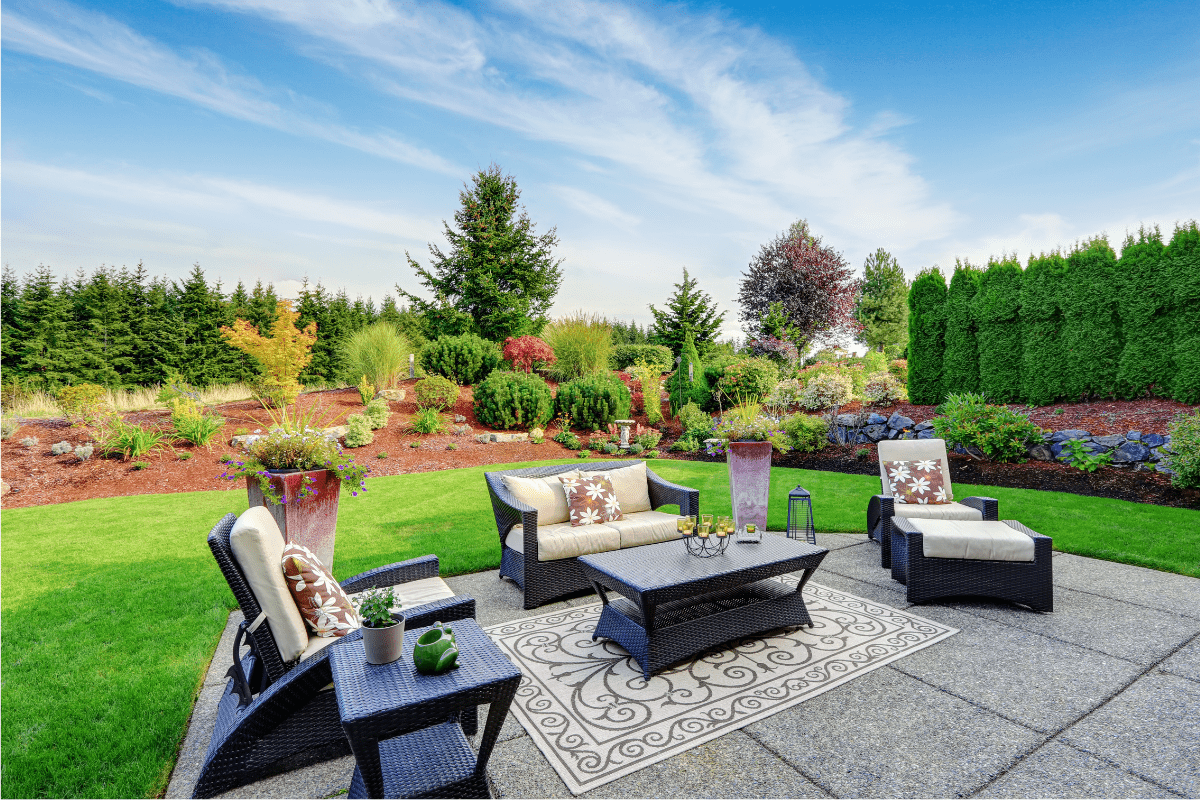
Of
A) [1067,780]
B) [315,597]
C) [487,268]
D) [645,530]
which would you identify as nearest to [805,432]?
[645,530]

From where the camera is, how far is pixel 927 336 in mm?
9820

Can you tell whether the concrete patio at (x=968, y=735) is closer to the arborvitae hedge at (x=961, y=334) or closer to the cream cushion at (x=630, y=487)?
the cream cushion at (x=630, y=487)

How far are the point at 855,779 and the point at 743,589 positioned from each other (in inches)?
58.7

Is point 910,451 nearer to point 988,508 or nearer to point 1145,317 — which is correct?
point 988,508

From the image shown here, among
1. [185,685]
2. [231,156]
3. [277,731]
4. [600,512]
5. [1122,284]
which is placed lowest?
[185,685]

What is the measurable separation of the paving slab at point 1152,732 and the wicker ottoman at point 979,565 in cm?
91

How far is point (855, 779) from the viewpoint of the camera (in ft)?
6.38

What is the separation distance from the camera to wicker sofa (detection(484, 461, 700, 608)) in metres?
3.73

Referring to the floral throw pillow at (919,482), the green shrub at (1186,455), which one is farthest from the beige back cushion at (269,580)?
the green shrub at (1186,455)

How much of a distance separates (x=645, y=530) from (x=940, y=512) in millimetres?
2409

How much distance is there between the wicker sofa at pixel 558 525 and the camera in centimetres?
373

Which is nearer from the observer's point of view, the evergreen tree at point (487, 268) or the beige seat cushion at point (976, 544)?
the beige seat cushion at point (976, 544)

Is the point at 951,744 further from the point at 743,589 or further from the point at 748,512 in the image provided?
the point at 748,512

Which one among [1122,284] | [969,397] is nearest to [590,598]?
[969,397]
